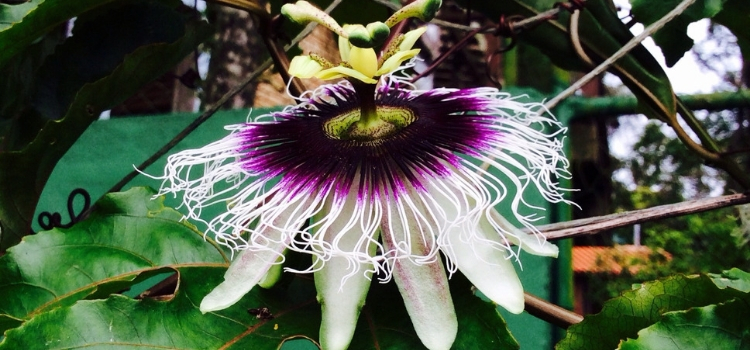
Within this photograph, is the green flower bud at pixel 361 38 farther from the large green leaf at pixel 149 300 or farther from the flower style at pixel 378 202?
the large green leaf at pixel 149 300

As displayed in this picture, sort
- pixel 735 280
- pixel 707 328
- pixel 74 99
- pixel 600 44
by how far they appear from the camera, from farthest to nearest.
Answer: pixel 600 44
pixel 74 99
pixel 735 280
pixel 707 328

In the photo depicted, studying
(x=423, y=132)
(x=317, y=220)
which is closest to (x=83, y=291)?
(x=317, y=220)

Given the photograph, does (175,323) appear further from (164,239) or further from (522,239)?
(522,239)

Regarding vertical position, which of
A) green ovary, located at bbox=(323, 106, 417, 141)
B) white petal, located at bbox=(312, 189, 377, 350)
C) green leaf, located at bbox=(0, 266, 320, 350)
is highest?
green ovary, located at bbox=(323, 106, 417, 141)

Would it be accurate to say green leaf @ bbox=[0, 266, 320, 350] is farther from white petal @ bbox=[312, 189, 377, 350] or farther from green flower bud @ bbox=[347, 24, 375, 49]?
green flower bud @ bbox=[347, 24, 375, 49]

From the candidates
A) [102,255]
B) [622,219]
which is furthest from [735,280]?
[102,255]

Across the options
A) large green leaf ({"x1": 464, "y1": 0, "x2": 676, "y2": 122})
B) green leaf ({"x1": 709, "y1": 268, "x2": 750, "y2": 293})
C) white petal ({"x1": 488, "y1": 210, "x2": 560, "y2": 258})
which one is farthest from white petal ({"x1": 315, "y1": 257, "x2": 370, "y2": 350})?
large green leaf ({"x1": 464, "y1": 0, "x2": 676, "y2": 122})

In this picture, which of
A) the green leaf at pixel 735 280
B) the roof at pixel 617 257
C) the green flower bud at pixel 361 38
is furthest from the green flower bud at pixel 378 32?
the roof at pixel 617 257
